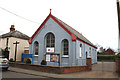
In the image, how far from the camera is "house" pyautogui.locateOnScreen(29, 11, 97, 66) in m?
15.0

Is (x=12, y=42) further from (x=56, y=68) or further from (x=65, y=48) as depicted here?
(x=56, y=68)

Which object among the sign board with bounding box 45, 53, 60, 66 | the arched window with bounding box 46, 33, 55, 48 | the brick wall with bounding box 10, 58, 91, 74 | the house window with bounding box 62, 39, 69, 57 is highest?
the arched window with bounding box 46, 33, 55, 48

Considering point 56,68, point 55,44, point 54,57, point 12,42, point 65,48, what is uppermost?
point 12,42

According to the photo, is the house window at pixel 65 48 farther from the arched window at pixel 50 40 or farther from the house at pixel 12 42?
the house at pixel 12 42

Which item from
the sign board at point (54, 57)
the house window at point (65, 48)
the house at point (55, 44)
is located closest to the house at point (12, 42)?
the house at point (55, 44)

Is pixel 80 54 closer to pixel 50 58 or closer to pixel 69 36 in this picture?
pixel 69 36

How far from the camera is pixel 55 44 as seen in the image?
16.4 metres

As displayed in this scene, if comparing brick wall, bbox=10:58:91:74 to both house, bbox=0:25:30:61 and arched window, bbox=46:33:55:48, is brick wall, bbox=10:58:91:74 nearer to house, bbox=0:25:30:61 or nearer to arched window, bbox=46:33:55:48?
arched window, bbox=46:33:55:48

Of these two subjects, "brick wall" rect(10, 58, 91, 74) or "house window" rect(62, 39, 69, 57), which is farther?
"house window" rect(62, 39, 69, 57)

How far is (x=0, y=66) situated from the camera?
37.5ft

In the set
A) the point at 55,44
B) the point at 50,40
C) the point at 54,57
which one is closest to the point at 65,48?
the point at 55,44

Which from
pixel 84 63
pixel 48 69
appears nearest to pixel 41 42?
pixel 48 69

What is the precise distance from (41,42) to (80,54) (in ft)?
20.0

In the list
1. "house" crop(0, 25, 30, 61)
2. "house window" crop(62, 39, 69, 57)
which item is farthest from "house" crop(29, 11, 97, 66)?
"house" crop(0, 25, 30, 61)
